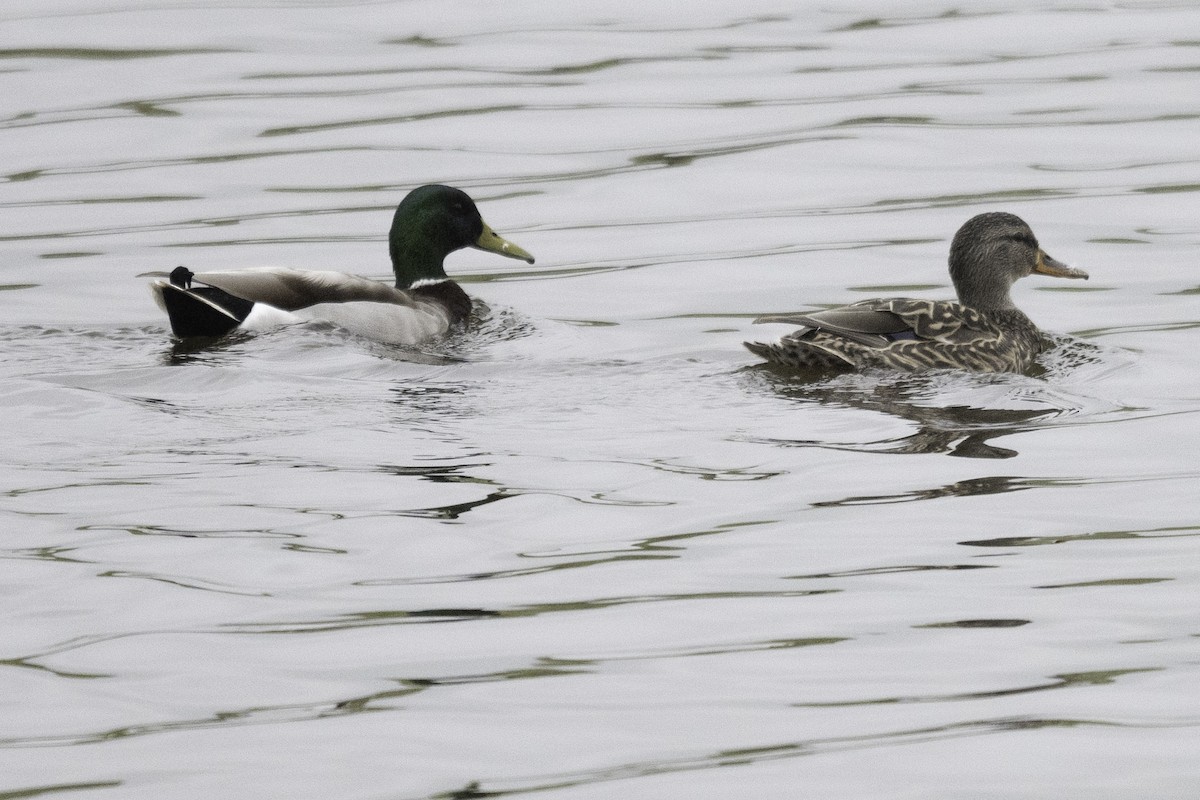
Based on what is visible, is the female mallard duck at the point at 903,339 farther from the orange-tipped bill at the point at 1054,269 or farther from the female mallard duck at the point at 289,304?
the female mallard duck at the point at 289,304

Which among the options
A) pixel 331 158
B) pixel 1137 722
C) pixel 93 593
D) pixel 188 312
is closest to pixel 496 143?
pixel 331 158

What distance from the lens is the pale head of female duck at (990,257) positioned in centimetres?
1073

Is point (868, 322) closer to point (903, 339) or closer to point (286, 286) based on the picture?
point (903, 339)

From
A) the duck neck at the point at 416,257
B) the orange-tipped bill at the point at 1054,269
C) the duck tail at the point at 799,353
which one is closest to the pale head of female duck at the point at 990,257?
the orange-tipped bill at the point at 1054,269

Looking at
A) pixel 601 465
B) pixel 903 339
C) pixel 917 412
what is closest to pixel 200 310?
pixel 903 339

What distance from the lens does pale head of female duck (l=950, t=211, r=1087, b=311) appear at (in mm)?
10734

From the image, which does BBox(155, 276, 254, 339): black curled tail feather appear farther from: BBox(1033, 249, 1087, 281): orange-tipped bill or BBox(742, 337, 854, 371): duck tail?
BBox(1033, 249, 1087, 281): orange-tipped bill

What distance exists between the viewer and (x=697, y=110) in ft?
56.2

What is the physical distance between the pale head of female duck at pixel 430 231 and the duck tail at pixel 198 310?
1.67 m

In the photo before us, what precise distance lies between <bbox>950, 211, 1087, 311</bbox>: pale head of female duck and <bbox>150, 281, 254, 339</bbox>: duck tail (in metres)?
3.80

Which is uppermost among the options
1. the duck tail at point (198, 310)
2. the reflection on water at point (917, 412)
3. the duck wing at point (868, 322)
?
the duck tail at point (198, 310)

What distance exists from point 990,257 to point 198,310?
4.23 m

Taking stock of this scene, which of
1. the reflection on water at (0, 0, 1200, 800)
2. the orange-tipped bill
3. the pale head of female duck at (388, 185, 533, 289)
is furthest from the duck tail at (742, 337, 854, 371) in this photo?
the pale head of female duck at (388, 185, 533, 289)

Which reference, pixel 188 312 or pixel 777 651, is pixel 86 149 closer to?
pixel 188 312
